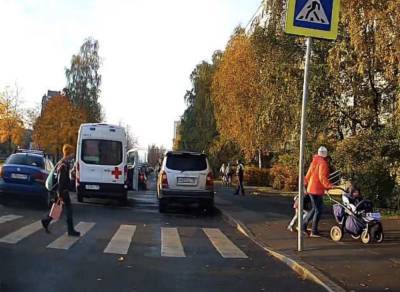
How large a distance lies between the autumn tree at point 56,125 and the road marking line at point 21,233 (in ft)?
179

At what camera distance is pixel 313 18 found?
1044 centimetres

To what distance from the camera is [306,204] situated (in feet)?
46.1

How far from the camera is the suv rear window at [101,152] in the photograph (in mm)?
21656

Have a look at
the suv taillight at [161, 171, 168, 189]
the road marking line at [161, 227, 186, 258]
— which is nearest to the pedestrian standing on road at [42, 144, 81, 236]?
the road marking line at [161, 227, 186, 258]

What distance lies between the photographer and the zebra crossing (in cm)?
1083

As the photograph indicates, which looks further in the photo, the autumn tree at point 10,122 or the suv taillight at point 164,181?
the autumn tree at point 10,122

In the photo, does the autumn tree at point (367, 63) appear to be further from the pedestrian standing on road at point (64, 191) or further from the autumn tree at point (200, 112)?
the autumn tree at point (200, 112)

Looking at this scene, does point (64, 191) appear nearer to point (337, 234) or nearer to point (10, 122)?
point (337, 234)

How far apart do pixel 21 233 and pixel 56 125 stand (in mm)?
57418

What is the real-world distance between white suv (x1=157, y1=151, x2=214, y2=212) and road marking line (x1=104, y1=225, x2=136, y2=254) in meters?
4.40

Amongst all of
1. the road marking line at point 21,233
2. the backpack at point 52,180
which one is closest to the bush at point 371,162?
the backpack at point 52,180

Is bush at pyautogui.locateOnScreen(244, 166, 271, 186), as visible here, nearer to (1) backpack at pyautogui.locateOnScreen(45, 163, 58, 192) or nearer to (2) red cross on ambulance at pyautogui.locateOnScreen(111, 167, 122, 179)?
(2) red cross on ambulance at pyautogui.locateOnScreen(111, 167, 122, 179)

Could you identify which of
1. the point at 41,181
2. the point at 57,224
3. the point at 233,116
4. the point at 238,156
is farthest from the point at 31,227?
the point at 238,156

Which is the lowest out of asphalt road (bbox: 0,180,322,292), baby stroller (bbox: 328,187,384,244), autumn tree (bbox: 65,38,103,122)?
asphalt road (bbox: 0,180,322,292)
